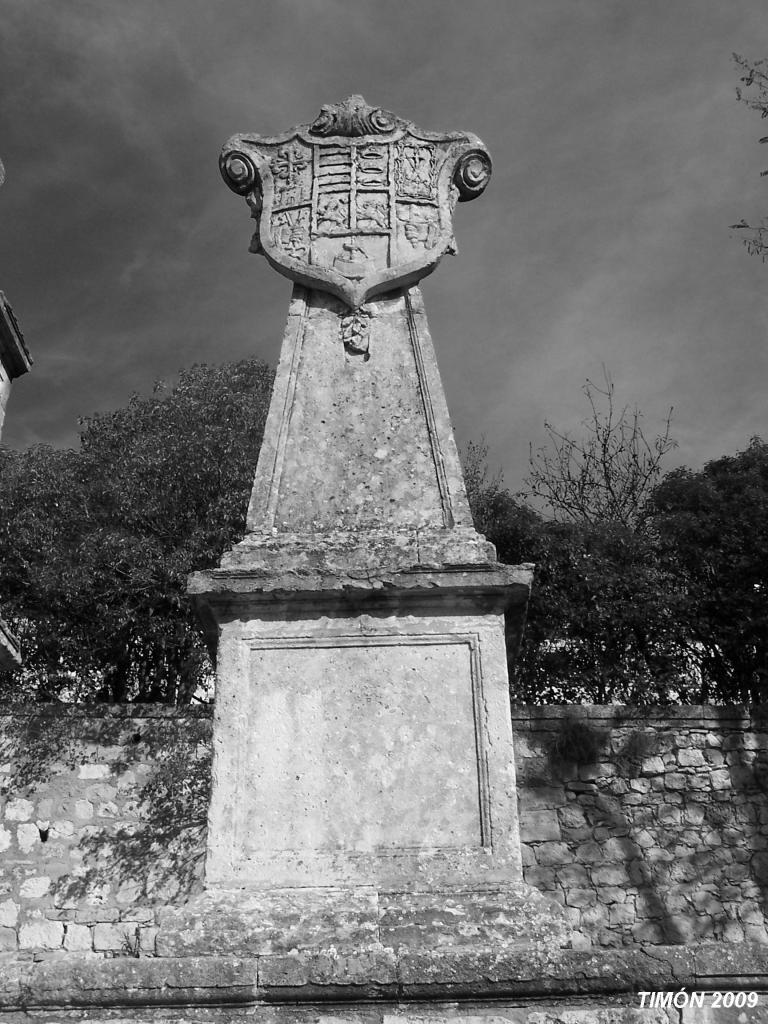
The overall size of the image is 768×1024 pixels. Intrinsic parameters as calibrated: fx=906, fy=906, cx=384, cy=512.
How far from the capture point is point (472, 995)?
290cm

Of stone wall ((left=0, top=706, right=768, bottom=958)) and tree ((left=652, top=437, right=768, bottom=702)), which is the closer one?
stone wall ((left=0, top=706, right=768, bottom=958))

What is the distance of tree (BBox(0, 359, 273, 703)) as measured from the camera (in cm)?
1109

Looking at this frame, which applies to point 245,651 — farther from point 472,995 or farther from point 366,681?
point 472,995

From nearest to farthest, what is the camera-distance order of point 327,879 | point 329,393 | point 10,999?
1. point 10,999
2. point 327,879
3. point 329,393

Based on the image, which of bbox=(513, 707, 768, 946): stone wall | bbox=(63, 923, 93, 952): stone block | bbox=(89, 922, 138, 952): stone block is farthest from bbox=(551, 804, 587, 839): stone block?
bbox=(63, 923, 93, 952): stone block

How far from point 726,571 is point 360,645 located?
8.91m

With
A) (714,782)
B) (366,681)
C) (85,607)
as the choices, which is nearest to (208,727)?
(85,607)

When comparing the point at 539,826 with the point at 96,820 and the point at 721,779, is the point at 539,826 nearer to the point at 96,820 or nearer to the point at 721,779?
the point at 721,779

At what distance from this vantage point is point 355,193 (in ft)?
16.7

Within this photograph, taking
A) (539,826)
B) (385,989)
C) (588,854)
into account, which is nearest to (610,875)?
(588,854)

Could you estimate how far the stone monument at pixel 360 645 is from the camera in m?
3.39

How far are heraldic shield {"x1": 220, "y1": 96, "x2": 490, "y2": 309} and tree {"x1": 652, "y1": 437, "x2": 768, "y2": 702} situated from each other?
25.0 feet

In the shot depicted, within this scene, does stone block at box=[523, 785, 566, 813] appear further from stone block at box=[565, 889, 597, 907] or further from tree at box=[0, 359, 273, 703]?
tree at box=[0, 359, 273, 703]

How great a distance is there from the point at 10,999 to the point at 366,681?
1679 millimetres
